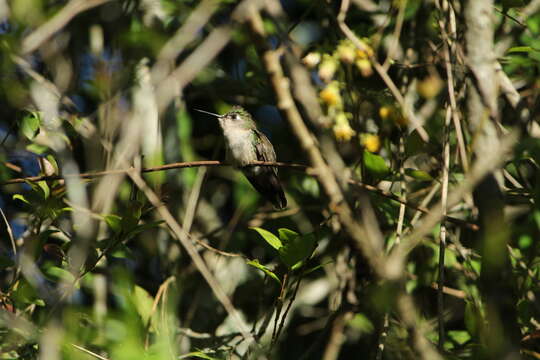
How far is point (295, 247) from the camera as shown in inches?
99.7

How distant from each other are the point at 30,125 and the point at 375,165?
1.55 metres

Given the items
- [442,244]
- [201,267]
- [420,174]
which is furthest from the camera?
[420,174]

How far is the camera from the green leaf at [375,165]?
2898mm

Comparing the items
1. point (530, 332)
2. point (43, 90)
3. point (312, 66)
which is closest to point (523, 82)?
point (312, 66)

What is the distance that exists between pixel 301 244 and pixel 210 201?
2595mm

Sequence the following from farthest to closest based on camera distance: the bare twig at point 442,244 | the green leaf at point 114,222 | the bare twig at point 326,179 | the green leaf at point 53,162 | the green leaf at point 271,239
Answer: the green leaf at point 53,162
the green leaf at point 114,222
the green leaf at point 271,239
the bare twig at point 442,244
the bare twig at point 326,179

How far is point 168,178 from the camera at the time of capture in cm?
473

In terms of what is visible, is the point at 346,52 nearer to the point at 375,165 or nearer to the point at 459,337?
the point at 375,165

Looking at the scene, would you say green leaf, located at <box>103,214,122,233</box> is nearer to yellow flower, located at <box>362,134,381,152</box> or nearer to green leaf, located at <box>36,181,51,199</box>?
green leaf, located at <box>36,181,51,199</box>

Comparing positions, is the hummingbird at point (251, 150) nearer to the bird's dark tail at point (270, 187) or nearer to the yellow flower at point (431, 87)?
the bird's dark tail at point (270, 187)

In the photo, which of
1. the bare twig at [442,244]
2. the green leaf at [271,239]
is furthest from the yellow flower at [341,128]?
the green leaf at [271,239]

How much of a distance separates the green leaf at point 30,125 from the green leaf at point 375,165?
1485 millimetres

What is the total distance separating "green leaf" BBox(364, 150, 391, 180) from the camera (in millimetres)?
2898

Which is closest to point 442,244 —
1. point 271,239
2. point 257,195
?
point 271,239
